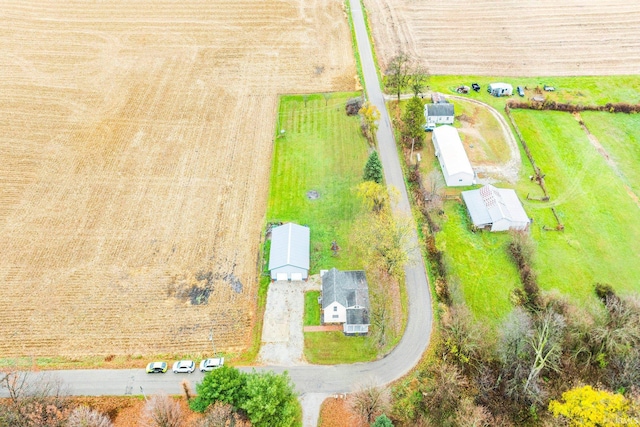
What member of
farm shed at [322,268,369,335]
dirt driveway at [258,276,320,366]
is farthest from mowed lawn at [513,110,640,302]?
dirt driveway at [258,276,320,366]

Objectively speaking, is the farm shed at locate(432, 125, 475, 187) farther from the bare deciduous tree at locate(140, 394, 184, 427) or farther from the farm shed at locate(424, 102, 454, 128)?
the bare deciduous tree at locate(140, 394, 184, 427)

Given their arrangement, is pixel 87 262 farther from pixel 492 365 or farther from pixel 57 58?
pixel 57 58

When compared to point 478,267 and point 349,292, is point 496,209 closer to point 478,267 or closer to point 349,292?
point 478,267

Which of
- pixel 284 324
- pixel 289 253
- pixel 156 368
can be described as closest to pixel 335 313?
pixel 284 324

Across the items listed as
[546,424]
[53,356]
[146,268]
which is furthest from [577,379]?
[53,356]

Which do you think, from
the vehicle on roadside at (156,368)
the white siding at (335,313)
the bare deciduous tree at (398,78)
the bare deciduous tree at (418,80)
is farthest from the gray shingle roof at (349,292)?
the bare deciduous tree at (398,78)

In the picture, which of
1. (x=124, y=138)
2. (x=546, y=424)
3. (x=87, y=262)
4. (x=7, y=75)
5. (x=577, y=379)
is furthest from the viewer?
(x=7, y=75)
